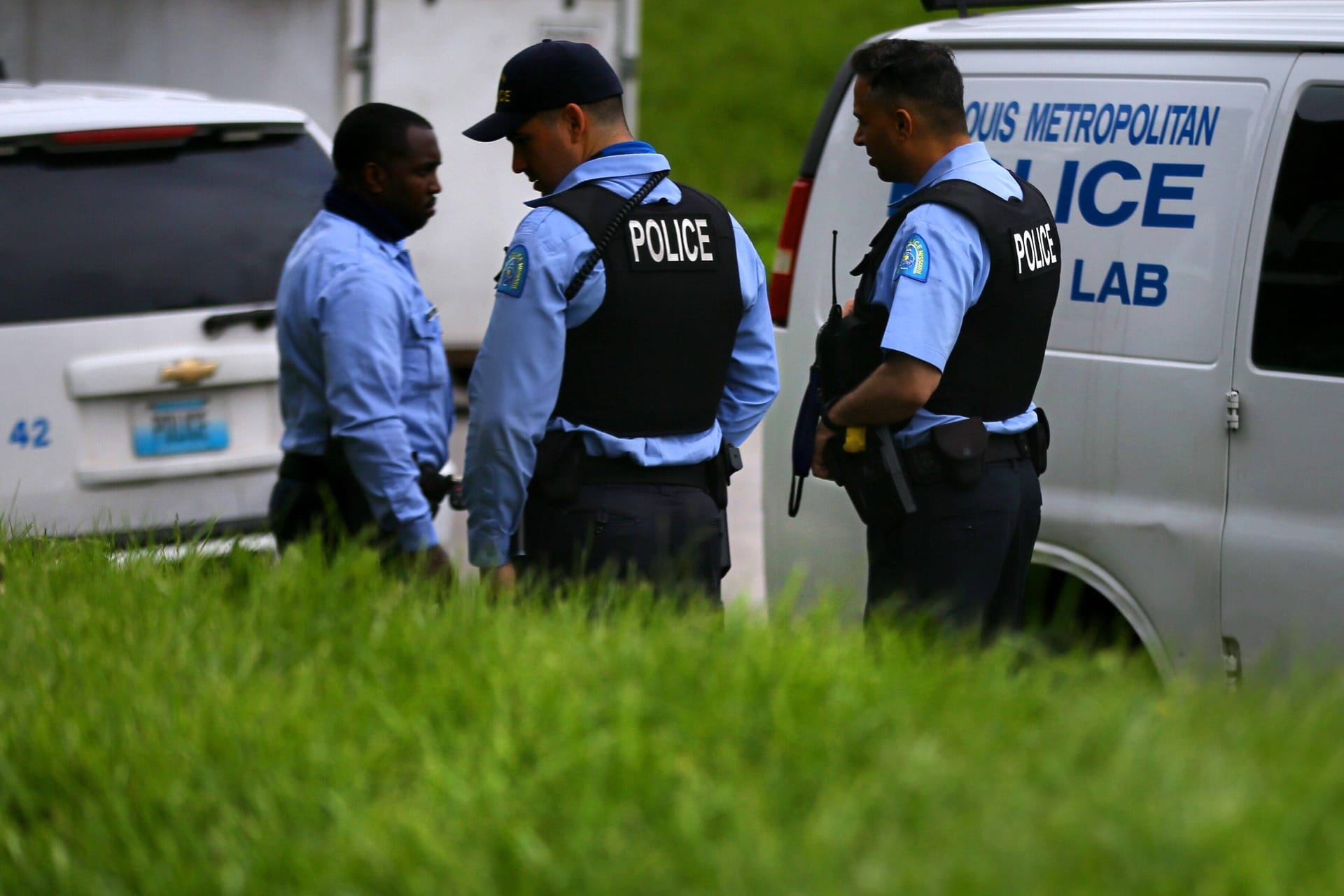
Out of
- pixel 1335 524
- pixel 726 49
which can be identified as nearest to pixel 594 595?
pixel 1335 524

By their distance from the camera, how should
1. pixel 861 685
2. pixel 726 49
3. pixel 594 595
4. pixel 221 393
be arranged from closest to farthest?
pixel 861 685 < pixel 594 595 < pixel 221 393 < pixel 726 49

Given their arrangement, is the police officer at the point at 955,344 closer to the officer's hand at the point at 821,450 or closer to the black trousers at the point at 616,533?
the officer's hand at the point at 821,450

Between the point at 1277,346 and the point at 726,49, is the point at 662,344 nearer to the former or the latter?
the point at 1277,346

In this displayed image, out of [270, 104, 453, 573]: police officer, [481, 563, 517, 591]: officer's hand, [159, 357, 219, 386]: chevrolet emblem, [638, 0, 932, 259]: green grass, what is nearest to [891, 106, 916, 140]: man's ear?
[270, 104, 453, 573]: police officer

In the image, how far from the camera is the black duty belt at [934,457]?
12.1 feet

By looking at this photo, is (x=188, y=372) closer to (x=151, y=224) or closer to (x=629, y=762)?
(x=151, y=224)

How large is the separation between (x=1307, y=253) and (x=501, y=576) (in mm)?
1944

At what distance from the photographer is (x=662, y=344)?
352 cm

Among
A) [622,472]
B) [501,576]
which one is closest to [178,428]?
[501,576]

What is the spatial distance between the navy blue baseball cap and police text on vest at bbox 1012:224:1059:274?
0.95m

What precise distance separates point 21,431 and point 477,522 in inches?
59.5

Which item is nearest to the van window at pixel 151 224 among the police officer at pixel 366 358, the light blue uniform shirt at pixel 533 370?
the police officer at pixel 366 358

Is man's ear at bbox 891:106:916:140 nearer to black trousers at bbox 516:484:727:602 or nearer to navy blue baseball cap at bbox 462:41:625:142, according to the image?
navy blue baseball cap at bbox 462:41:625:142

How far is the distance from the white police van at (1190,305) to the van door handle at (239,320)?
2008mm
